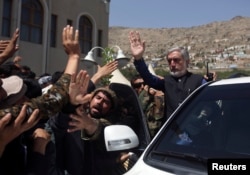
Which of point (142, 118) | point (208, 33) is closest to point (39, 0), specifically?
point (142, 118)

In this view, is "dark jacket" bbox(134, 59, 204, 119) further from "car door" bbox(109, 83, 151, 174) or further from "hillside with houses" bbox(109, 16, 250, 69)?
"hillside with houses" bbox(109, 16, 250, 69)

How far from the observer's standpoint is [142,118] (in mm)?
3613

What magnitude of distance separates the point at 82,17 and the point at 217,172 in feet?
75.2

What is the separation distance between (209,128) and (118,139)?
572 millimetres

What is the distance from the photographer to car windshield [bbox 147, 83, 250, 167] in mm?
2352

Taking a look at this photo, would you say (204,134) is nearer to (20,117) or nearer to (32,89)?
(20,117)

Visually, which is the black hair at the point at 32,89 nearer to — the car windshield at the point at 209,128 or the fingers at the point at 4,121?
the fingers at the point at 4,121

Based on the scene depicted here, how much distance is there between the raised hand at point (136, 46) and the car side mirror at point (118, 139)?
6.46 feet

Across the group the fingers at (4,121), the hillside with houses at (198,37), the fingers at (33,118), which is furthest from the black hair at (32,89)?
the hillside with houses at (198,37)

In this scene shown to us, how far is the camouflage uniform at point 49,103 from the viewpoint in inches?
96.0

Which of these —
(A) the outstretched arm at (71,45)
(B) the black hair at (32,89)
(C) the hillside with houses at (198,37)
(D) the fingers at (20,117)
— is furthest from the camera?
(C) the hillside with houses at (198,37)

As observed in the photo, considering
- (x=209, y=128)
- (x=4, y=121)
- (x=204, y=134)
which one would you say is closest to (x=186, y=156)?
(x=204, y=134)

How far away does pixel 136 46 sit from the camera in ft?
15.3

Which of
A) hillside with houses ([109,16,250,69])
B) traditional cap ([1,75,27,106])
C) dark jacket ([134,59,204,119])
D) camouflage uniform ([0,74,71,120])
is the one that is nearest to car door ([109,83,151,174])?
dark jacket ([134,59,204,119])
